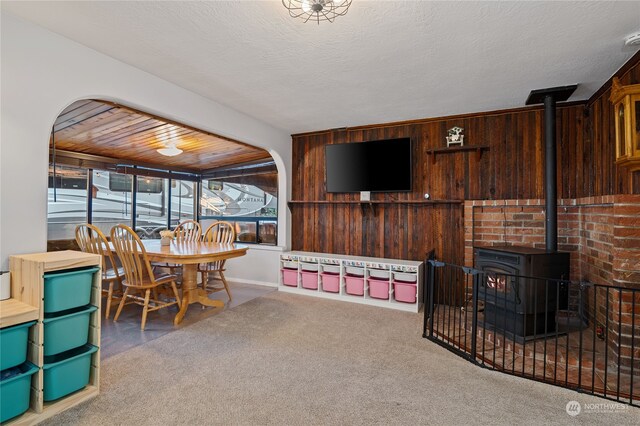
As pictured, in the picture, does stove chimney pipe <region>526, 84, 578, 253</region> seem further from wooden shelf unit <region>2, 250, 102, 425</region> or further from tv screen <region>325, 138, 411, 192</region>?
wooden shelf unit <region>2, 250, 102, 425</region>

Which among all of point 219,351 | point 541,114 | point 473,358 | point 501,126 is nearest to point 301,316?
point 219,351

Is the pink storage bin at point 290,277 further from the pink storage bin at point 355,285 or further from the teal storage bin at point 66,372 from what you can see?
the teal storage bin at point 66,372

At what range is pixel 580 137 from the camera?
3.43 m

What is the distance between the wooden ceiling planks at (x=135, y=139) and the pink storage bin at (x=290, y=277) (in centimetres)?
195

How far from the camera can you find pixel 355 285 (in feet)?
13.7

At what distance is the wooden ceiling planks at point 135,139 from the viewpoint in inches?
131

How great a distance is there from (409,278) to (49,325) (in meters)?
3.37

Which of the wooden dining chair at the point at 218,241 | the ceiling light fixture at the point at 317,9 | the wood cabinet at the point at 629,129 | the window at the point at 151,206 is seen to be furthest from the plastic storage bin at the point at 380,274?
the window at the point at 151,206

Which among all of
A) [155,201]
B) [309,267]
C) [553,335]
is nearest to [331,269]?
[309,267]

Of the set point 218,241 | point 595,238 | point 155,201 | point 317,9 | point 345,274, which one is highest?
point 317,9

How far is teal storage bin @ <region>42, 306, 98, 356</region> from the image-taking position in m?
1.86

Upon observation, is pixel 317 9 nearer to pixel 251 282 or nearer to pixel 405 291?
pixel 405 291

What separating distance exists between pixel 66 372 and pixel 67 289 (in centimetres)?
50

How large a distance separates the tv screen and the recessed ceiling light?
220cm
